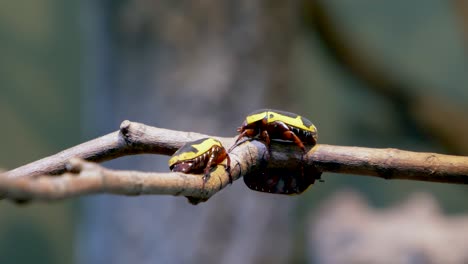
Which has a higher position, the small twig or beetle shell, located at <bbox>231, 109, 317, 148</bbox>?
beetle shell, located at <bbox>231, 109, 317, 148</bbox>

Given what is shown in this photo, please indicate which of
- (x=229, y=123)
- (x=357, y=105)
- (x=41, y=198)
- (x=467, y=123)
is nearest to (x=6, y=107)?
(x=229, y=123)

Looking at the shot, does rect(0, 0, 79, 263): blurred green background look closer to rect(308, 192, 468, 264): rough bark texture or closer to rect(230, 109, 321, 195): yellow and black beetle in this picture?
rect(308, 192, 468, 264): rough bark texture

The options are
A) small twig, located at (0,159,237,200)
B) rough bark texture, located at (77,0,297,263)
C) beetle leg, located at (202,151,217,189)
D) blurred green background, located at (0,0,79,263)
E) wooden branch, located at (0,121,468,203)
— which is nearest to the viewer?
small twig, located at (0,159,237,200)

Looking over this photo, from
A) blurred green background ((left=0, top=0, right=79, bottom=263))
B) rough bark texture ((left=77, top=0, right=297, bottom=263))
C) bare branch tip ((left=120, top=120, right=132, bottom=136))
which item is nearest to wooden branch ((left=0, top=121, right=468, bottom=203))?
bare branch tip ((left=120, top=120, right=132, bottom=136))

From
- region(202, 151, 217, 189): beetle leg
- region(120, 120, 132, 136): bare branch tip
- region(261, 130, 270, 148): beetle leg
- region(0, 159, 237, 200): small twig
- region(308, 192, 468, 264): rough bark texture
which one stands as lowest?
A: region(308, 192, 468, 264): rough bark texture

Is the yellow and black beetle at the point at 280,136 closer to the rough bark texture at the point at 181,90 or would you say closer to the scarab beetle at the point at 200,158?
the scarab beetle at the point at 200,158

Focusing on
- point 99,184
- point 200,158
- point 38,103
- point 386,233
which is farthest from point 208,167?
point 38,103

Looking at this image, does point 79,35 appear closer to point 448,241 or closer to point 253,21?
point 253,21

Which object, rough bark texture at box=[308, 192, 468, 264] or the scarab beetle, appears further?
rough bark texture at box=[308, 192, 468, 264]

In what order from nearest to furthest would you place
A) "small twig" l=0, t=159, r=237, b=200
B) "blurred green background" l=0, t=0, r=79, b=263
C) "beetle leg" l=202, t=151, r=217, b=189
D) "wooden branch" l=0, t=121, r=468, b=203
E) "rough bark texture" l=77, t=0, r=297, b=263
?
"small twig" l=0, t=159, r=237, b=200 < "beetle leg" l=202, t=151, r=217, b=189 < "wooden branch" l=0, t=121, r=468, b=203 < "rough bark texture" l=77, t=0, r=297, b=263 < "blurred green background" l=0, t=0, r=79, b=263
